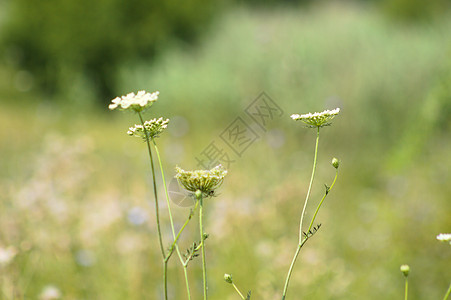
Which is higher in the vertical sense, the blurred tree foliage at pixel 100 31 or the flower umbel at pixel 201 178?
the blurred tree foliage at pixel 100 31

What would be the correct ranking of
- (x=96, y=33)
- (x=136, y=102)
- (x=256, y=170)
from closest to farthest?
(x=136, y=102) < (x=256, y=170) < (x=96, y=33)

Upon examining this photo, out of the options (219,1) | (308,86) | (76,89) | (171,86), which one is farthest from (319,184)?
(219,1)

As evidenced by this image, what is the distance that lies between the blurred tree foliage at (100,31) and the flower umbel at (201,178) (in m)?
8.11

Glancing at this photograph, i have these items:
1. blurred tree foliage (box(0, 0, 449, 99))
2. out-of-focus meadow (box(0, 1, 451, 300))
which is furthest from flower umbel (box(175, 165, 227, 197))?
blurred tree foliage (box(0, 0, 449, 99))

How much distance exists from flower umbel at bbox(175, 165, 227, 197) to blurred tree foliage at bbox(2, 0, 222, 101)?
8.11 m

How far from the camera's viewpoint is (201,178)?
0.89 metres

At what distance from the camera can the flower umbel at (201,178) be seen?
34.9 inches

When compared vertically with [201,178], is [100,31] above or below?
above

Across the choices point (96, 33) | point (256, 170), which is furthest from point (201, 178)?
point (96, 33)

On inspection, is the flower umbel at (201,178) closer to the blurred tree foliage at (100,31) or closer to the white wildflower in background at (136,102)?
the white wildflower in background at (136,102)

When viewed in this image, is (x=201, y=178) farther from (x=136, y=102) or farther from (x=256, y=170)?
(x=256, y=170)

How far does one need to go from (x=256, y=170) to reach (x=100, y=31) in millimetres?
5904

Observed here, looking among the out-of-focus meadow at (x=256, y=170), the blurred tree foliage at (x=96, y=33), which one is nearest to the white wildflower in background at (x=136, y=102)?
the out-of-focus meadow at (x=256, y=170)

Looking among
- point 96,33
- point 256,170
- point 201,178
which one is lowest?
point 201,178
